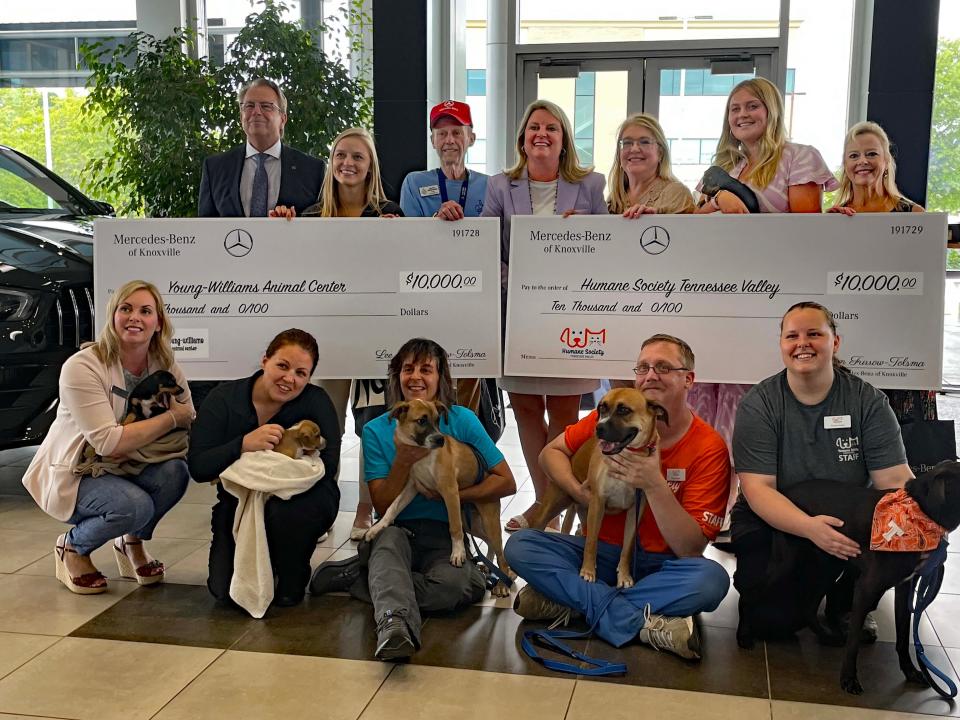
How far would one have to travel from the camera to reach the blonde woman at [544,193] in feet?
12.1

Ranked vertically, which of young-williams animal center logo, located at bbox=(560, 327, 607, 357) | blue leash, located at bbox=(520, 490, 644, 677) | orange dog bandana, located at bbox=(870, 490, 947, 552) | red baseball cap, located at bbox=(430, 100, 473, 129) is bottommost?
blue leash, located at bbox=(520, 490, 644, 677)

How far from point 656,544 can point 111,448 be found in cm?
188

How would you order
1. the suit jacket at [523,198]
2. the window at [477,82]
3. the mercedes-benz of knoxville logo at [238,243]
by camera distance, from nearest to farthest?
the suit jacket at [523,198] < the mercedes-benz of knoxville logo at [238,243] < the window at [477,82]

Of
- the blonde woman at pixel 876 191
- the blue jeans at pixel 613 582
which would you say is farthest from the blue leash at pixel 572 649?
the blonde woman at pixel 876 191

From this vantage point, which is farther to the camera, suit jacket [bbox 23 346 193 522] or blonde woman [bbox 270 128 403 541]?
blonde woman [bbox 270 128 403 541]

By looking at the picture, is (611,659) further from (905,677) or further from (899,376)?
(899,376)

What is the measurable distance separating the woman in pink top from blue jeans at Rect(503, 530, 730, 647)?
85 cm

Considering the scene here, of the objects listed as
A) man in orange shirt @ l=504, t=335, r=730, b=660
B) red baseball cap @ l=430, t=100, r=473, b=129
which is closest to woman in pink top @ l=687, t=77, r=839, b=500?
man in orange shirt @ l=504, t=335, r=730, b=660

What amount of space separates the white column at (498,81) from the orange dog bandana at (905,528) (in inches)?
208

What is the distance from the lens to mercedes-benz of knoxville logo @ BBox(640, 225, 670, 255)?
3666 mm

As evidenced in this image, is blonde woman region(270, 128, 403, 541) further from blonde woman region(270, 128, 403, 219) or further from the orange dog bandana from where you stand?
the orange dog bandana

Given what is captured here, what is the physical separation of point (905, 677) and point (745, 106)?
83.3 inches

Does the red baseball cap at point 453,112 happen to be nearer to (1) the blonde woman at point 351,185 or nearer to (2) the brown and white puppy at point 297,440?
(1) the blonde woman at point 351,185

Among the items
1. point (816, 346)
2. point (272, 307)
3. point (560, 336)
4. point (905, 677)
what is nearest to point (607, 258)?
point (560, 336)
